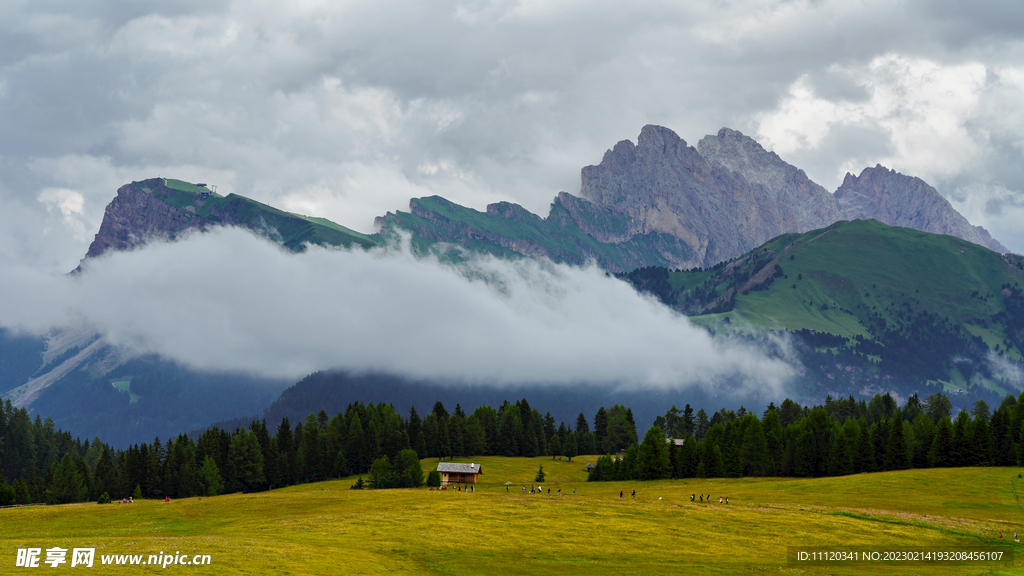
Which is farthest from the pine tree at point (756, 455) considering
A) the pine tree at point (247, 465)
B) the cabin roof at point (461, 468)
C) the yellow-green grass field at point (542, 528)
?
the pine tree at point (247, 465)

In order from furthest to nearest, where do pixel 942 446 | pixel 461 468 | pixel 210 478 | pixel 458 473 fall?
pixel 210 478
pixel 461 468
pixel 458 473
pixel 942 446

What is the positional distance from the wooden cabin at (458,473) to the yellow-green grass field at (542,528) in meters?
37.4

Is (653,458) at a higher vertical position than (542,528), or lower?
higher

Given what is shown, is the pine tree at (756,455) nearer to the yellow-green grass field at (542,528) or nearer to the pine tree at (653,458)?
the pine tree at (653,458)

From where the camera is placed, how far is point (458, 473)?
170 metres

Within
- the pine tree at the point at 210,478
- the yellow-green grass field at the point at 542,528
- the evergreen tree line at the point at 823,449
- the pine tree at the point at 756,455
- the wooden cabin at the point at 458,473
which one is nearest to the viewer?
the yellow-green grass field at the point at 542,528

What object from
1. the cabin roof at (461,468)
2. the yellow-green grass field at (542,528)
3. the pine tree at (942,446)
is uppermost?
the pine tree at (942,446)

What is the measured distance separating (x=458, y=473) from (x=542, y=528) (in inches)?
3241

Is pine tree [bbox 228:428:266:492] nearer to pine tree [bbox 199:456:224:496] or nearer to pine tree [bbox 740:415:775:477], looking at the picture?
pine tree [bbox 199:456:224:496]

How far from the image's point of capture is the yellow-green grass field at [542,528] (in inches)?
2776

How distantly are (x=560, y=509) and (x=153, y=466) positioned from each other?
11205 centimetres

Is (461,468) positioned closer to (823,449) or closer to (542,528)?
(823,449)

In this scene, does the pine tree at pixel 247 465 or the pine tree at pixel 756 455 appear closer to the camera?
the pine tree at pixel 756 455

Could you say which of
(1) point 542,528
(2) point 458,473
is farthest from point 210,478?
(1) point 542,528
